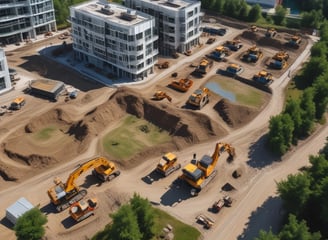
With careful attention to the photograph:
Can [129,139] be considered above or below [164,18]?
below

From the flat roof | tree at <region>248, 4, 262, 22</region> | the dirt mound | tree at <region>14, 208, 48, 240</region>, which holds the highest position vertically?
the flat roof

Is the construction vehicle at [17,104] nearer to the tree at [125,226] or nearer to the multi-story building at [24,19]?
the multi-story building at [24,19]

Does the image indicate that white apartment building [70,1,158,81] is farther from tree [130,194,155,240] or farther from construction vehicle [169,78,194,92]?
tree [130,194,155,240]

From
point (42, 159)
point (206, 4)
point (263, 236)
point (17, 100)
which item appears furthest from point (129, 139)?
point (206, 4)

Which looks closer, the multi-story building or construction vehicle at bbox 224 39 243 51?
the multi-story building

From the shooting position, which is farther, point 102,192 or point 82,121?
point 82,121

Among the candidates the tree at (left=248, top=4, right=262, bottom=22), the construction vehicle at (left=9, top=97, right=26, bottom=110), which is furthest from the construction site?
the tree at (left=248, top=4, right=262, bottom=22)

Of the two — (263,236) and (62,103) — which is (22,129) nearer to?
(62,103)
